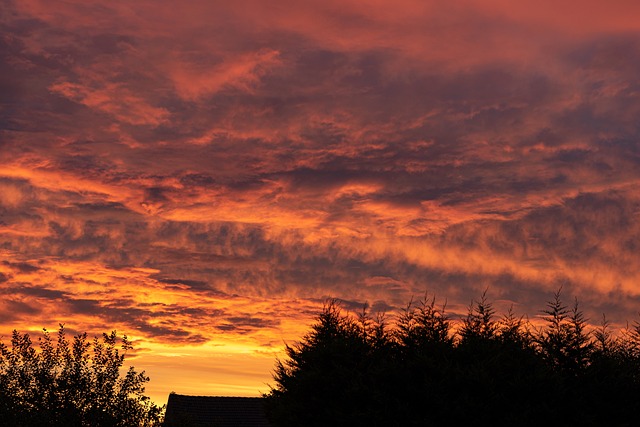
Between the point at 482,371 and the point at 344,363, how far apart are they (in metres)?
6.83

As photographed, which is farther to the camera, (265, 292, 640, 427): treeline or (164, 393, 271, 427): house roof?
(164, 393, 271, 427): house roof

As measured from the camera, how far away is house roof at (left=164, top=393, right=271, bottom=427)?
61031mm

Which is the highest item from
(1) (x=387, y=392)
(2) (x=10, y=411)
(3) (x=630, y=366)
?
(3) (x=630, y=366)

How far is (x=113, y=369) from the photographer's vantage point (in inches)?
1640

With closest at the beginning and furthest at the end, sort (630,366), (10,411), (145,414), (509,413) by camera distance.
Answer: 1. (509,413)
2. (630,366)
3. (10,411)
4. (145,414)

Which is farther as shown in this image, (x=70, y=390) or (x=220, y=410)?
(x=220, y=410)

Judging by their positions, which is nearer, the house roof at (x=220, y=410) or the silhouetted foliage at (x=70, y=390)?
the silhouetted foliage at (x=70, y=390)

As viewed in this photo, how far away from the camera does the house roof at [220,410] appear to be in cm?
6103

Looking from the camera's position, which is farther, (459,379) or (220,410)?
(220,410)

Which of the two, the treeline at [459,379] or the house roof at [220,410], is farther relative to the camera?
the house roof at [220,410]

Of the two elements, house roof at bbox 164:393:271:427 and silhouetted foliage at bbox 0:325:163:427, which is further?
house roof at bbox 164:393:271:427

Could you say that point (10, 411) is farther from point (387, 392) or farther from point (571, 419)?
point (571, 419)

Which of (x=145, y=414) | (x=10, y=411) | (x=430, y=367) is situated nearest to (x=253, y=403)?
(x=145, y=414)

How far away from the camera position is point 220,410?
2457 inches
